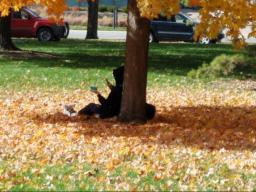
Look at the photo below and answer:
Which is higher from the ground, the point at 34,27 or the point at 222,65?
the point at 222,65

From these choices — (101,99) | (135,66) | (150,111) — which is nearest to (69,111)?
(101,99)

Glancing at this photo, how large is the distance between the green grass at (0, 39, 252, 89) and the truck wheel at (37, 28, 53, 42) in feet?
25.2

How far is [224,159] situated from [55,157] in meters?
1.81

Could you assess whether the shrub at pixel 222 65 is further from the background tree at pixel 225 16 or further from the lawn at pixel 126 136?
the background tree at pixel 225 16

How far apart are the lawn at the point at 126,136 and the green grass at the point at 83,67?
0.09 ft

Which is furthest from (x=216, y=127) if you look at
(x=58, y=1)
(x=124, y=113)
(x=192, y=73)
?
(x=192, y=73)

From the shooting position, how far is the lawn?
6918mm

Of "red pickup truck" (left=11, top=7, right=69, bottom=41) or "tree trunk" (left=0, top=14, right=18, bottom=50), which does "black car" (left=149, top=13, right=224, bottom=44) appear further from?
"tree trunk" (left=0, top=14, right=18, bottom=50)

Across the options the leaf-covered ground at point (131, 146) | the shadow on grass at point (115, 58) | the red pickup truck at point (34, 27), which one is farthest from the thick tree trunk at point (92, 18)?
the leaf-covered ground at point (131, 146)

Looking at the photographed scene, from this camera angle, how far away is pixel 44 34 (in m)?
32.2

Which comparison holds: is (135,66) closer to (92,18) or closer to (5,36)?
(5,36)

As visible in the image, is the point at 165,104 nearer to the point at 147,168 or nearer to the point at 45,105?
the point at 45,105

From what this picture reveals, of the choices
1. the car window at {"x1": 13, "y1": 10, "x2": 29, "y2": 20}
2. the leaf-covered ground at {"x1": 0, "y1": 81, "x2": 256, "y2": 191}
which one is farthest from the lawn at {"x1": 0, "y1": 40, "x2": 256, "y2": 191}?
the car window at {"x1": 13, "y1": 10, "x2": 29, "y2": 20}

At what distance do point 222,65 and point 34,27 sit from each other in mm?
18539
